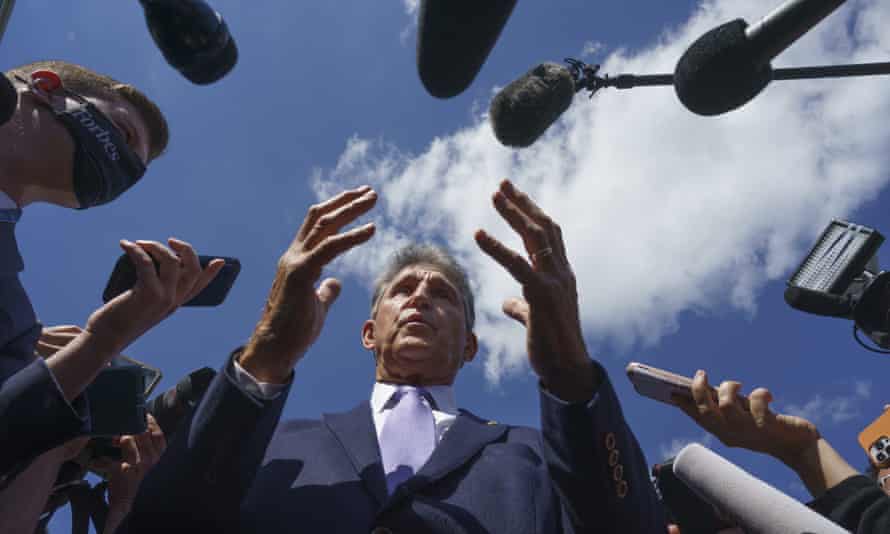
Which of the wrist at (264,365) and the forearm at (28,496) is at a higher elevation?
the wrist at (264,365)

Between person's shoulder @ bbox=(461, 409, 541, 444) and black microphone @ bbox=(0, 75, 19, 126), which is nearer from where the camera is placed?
black microphone @ bbox=(0, 75, 19, 126)

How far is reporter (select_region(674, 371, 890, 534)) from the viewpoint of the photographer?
204 cm

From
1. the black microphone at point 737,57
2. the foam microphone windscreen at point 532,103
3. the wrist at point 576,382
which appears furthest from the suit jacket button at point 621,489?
the foam microphone windscreen at point 532,103

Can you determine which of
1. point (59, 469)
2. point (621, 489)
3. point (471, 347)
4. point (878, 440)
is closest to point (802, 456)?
point (621, 489)

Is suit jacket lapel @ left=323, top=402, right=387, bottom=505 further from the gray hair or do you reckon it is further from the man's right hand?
A: the gray hair

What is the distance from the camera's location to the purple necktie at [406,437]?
95.9 inches

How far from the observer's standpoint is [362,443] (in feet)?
8.20

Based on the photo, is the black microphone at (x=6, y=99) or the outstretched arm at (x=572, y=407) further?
the outstretched arm at (x=572, y=407)

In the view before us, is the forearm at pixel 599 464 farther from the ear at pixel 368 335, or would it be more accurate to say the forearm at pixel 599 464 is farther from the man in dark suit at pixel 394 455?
the ear at pixel 368 335

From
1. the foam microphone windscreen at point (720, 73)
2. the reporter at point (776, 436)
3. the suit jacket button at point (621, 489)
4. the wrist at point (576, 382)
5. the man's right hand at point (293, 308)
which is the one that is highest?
the foam microphone windscreen at point (720, 73)

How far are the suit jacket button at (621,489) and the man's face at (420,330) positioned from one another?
1.24m

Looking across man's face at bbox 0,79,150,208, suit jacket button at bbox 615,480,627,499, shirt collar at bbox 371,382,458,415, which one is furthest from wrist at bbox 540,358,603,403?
man's face at bbox 0,79,150,208

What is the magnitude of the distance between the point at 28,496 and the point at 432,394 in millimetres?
1610

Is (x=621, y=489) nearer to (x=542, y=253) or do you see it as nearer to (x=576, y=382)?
(x=576, y=382)
